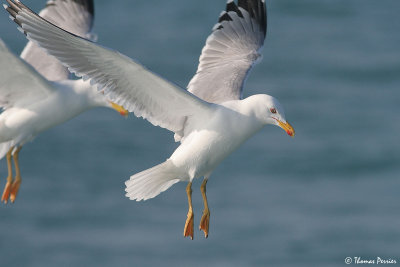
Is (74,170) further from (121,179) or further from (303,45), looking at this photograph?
(303,45)

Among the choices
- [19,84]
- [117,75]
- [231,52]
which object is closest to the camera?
[117,75]

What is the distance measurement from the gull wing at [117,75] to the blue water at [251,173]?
675 inches

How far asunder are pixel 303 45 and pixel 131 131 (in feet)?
26.5

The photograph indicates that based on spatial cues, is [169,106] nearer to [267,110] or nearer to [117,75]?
[117,75]

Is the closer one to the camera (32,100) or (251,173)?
(32,100)

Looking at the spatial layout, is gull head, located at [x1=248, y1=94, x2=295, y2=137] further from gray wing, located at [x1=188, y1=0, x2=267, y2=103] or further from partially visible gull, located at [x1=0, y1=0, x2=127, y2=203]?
partially visible gull, located at [x1=0, y1=0, x2=127, y2=203]

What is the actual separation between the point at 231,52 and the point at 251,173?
62.4 ft

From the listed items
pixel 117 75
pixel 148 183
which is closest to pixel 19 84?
pixel 148 183

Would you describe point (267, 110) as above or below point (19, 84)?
below

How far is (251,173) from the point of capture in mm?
31312

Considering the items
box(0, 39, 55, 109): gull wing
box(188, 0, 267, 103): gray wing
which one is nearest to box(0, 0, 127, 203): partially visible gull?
box(0, 39, 55, 109): gull wing

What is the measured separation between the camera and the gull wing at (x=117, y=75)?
10.0 m

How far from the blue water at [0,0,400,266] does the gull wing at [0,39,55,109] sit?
15.2m

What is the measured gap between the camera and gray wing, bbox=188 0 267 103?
1171 cm
